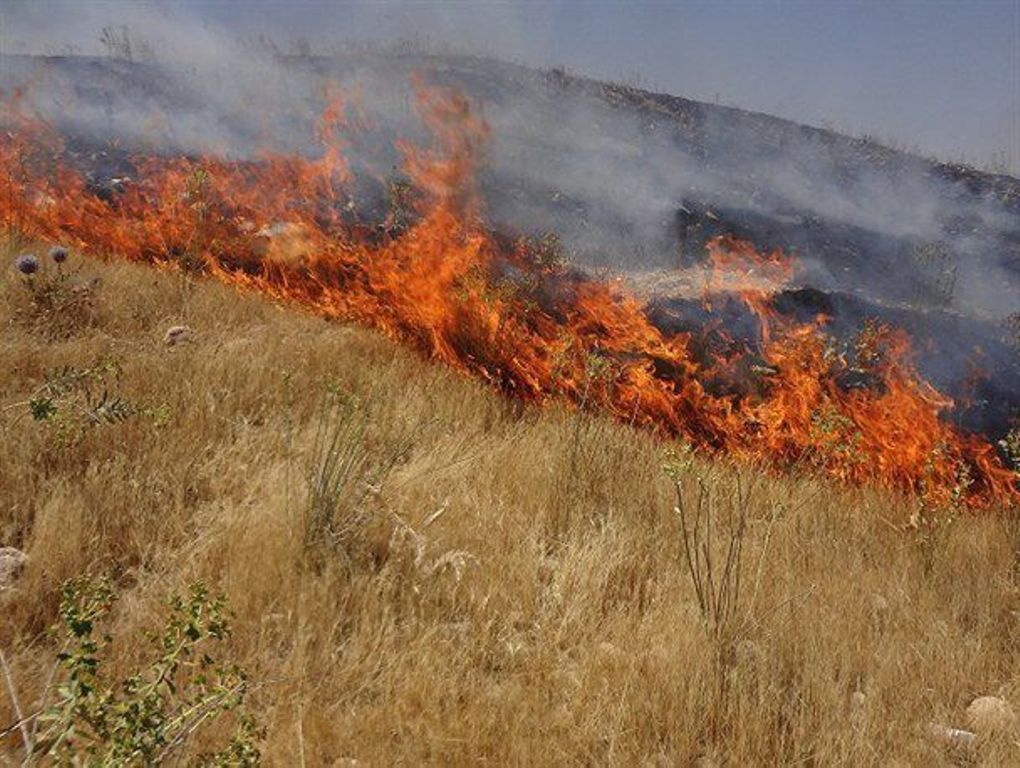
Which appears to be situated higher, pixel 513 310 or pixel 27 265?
pixel 513 310

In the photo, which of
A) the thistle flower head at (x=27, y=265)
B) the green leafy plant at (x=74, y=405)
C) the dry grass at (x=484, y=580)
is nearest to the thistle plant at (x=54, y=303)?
the thistle flower head at (x=27, y=265)

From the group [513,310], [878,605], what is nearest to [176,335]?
[513,310]

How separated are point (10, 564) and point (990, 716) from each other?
3185 mm

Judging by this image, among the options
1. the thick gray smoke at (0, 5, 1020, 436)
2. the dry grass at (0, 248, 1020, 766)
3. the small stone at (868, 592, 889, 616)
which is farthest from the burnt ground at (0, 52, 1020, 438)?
the small stone at (868, 592, 889, 616)

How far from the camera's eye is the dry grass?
1967 mm

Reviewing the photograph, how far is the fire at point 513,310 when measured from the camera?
4.67 metres

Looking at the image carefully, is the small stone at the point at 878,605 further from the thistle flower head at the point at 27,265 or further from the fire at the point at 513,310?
the thistle flower head at the point at 27,265

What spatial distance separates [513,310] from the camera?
5.48 metres

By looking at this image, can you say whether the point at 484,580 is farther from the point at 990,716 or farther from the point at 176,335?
the point at 176,335

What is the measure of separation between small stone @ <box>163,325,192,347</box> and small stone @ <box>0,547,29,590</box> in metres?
2.35

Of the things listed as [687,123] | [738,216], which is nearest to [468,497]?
[738,216]

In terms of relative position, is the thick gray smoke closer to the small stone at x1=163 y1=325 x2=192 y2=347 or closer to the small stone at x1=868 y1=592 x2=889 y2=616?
the small stone at x1=163 y1=325 x2=192 y2=347

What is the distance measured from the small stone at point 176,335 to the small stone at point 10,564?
2.35m

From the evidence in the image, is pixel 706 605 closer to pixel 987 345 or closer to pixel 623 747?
pixel 623 747
